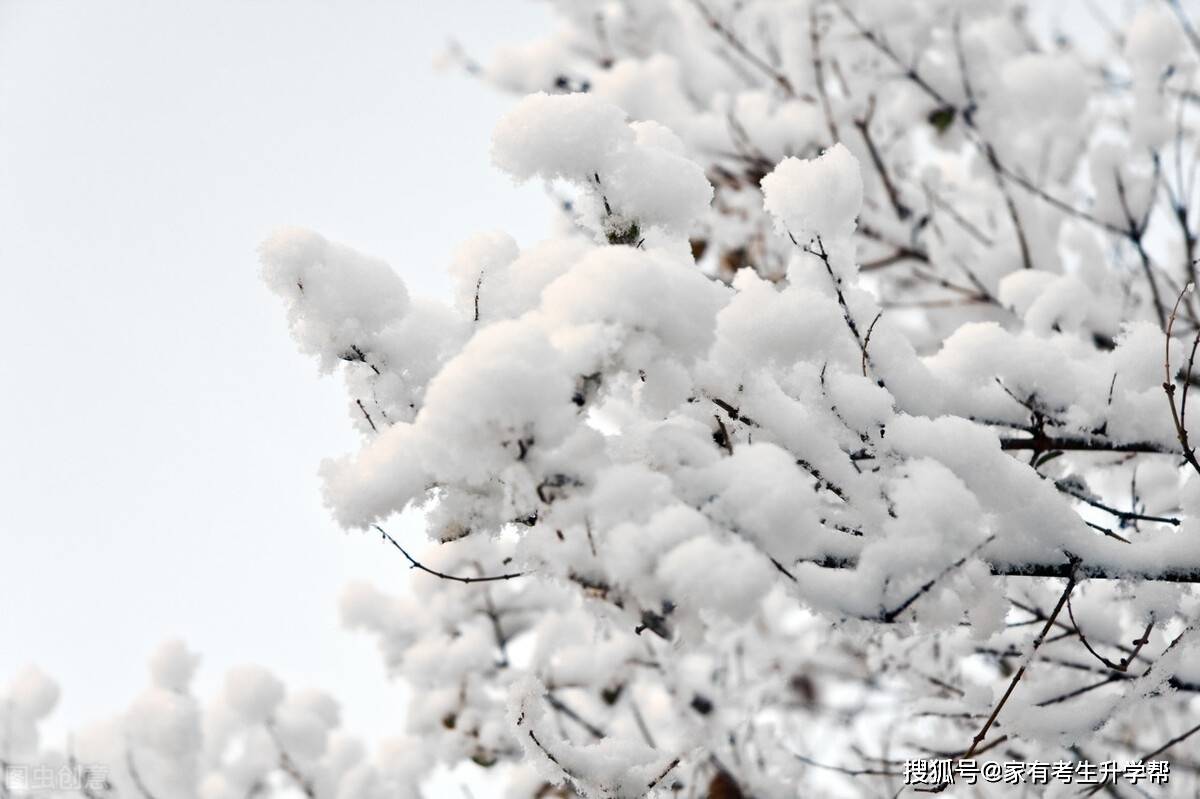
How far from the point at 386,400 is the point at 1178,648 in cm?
133

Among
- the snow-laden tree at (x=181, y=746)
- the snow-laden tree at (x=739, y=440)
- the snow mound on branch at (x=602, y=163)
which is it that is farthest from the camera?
the snow-laden tree at (x=181, y=746)

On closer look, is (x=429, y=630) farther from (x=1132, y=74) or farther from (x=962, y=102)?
(x=1132, y=74)

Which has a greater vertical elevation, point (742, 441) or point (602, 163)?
point (602, 163)

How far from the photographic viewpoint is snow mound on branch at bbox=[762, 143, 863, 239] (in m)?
1.31

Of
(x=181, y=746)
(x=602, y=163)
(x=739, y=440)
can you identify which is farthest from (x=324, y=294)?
(x=181, y=746)

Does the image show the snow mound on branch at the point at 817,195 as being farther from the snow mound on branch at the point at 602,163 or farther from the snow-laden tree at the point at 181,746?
the snow-laden tree at the point at 181,746

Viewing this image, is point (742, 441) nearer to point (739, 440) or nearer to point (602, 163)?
point (739, 440)

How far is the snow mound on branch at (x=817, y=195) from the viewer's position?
1.31 m

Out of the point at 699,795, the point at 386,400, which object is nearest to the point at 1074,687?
the point at 386,400

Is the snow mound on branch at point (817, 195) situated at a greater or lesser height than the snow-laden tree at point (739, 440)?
greater

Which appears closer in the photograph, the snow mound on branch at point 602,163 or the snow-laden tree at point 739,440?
the snow-laden tree at point 739,440

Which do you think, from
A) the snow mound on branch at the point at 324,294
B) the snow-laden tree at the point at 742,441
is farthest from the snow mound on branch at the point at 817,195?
the snow mound on branch at the point at 324,294

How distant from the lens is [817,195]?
51.7 inches

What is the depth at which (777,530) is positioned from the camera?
102 cm
